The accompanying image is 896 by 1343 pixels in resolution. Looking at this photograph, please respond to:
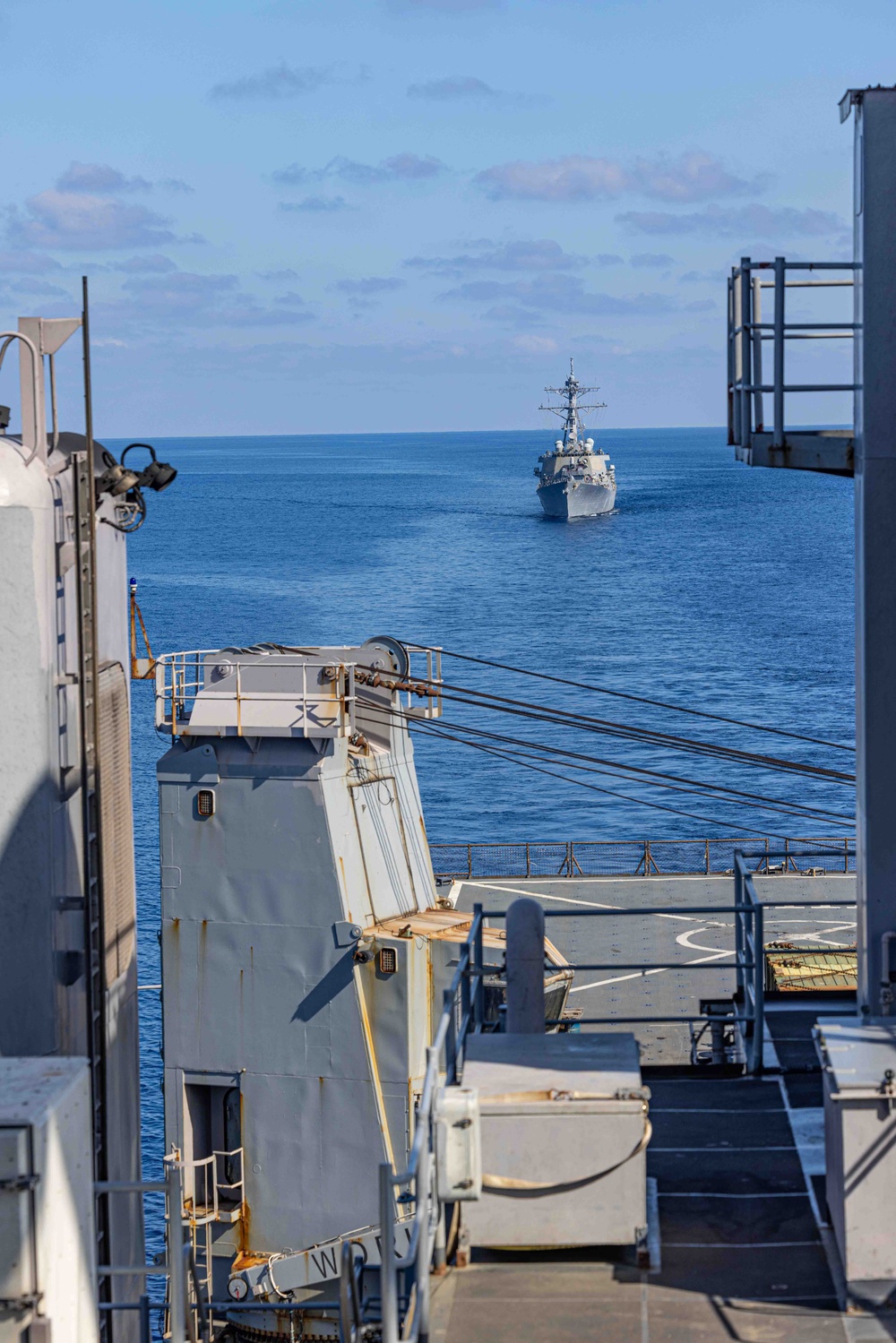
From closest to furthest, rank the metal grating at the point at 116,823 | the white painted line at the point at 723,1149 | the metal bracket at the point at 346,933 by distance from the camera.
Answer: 1. the white painted line at the point at 723,1149
2. the metal grating at the point at 116,823
3. the metal bracket at the point at 346,933

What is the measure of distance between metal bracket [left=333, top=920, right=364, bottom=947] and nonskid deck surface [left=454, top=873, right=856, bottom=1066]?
10.7 metres

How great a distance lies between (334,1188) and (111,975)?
1027 centimetres

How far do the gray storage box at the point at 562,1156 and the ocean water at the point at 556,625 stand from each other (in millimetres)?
25357

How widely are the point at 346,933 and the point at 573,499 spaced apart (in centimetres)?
14893

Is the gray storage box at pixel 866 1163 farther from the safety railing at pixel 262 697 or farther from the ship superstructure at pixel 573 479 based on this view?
the ship superstructure at pixel 573 479

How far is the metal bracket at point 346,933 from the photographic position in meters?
20.6

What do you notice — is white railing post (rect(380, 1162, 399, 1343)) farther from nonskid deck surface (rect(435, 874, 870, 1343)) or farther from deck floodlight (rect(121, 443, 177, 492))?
deck floodlight (rect(121, 443, 177, 492))

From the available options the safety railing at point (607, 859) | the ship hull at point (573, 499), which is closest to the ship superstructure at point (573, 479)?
the ship hull at point (573, 499)

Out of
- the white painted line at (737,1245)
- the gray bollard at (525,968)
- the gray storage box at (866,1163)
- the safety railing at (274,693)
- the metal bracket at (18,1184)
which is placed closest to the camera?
the metal bracket at (18,1184)

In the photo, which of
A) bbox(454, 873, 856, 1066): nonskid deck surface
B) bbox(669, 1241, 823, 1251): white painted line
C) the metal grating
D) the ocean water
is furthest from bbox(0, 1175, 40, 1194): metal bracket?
the ocean water

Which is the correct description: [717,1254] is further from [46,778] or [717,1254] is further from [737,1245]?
[46,778]

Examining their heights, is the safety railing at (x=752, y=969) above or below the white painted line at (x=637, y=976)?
above

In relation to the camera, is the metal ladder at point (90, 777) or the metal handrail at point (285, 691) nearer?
the metal ladder at point (90, 777)

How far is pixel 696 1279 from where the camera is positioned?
809cm
